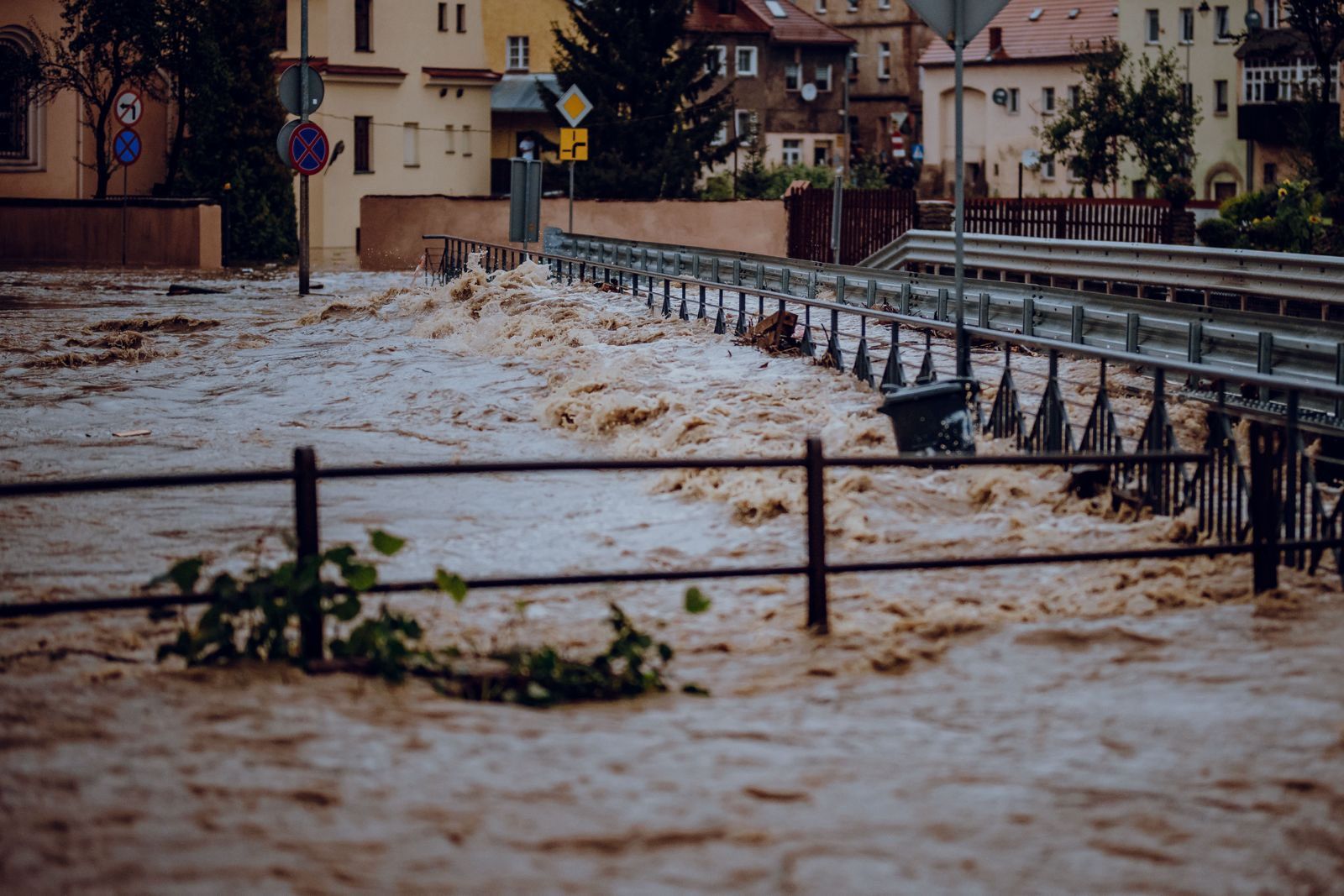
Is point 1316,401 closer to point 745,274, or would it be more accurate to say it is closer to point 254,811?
point 254,811

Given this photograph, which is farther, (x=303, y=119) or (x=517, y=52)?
(x=517, y=52)

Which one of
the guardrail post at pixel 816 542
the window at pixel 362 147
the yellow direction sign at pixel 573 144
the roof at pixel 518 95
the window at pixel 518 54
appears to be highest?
the window at pixel 518 54

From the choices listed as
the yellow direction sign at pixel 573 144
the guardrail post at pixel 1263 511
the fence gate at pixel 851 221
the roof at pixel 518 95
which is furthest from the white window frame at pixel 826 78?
the guardrail post at pixel 1263 511

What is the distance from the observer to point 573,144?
3250 centimetres

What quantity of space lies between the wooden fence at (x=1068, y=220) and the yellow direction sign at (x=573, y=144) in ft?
23.9

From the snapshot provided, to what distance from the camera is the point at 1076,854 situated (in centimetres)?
511

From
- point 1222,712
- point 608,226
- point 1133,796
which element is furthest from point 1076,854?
point 608,226

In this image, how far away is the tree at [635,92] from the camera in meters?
58.2

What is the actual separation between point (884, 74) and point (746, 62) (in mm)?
14917

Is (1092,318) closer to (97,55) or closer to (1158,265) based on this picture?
(1158,265)

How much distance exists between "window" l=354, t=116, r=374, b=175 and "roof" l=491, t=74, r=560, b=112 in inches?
A: 350

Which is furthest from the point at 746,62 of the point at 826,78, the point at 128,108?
the point at 128,108

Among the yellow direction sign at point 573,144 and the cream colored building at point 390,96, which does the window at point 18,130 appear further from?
the yellow direction sign at point 573,144

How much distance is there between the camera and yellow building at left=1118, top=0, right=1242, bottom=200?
7169cm
